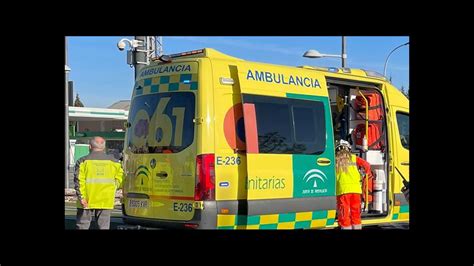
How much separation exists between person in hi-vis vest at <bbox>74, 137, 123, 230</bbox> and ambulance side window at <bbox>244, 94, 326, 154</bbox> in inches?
74.6

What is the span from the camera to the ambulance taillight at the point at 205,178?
21.9 feet

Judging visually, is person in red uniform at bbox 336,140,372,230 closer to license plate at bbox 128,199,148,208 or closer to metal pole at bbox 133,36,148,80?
license plate at bbox 128,199,148,208

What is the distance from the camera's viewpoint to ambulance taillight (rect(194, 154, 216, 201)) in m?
6.68

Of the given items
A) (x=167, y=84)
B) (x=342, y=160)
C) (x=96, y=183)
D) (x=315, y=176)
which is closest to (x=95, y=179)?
(x=96, y=183)

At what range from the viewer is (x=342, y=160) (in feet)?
26.2

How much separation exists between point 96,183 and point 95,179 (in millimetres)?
54

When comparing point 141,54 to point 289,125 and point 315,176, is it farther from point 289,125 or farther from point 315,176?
point 315,176

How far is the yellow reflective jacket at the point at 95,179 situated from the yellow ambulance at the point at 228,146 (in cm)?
38

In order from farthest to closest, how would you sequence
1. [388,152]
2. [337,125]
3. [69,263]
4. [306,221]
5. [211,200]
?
[337,125] < [388,152] < [306,221] < [211,200] < [69,263]
